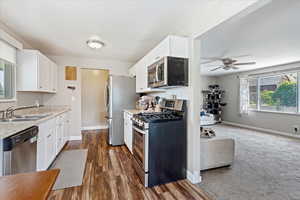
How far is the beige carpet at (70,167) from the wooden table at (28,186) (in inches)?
61.8

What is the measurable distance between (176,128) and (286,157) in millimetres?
2738

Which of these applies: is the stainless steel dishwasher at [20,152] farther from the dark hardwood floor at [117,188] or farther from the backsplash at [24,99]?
the backsplash at [24,99]

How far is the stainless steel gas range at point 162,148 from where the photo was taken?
1.98 m

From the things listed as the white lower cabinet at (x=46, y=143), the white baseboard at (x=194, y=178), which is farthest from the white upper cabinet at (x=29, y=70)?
the white baseboard at (x=194, y=178)

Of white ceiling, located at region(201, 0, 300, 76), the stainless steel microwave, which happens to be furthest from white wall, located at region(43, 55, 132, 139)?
white ceiling, located at region(201, 0, 300, 76)

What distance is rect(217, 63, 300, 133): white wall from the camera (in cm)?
485

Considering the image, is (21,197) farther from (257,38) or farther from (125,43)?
(257,38)

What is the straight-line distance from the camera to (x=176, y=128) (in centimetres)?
212

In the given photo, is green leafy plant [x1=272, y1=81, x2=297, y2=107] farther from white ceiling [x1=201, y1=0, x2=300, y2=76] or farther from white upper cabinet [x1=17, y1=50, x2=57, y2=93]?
white upper cabinet [x1=17, y1=50, x2=57, y2=93]

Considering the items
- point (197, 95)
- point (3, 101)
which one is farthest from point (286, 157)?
point (3, 101)

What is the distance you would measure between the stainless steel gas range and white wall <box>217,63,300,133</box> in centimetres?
489

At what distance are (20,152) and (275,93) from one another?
23.2 feet

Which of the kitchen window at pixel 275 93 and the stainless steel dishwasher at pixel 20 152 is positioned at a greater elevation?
the kitchen window at pixel 275 93

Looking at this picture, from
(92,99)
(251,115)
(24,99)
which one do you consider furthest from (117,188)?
(251,115)
